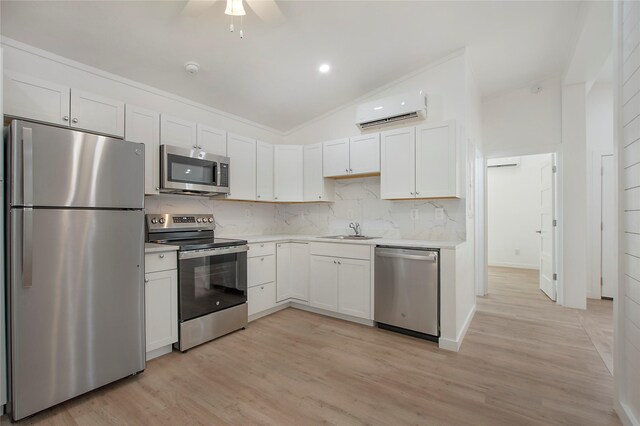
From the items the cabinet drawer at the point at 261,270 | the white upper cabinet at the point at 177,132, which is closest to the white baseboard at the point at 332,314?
the cabinet drawer at the point at 261,270

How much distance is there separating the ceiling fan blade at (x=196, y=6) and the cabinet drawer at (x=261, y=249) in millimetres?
2162

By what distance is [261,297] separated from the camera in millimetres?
3447

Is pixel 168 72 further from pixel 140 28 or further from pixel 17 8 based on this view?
pixel 17 8

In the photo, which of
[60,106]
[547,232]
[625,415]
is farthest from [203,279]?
[547,232]

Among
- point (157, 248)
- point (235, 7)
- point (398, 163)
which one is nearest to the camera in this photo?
point (235, 7)

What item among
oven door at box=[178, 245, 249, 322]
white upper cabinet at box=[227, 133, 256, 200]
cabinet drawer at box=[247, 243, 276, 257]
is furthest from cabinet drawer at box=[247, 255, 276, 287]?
white upper cabinet at box=[227, 133, 256, 200]

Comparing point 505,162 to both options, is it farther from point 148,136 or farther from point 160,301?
point 160,301

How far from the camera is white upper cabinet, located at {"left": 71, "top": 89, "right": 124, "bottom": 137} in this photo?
239 cm

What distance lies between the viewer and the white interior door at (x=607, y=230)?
4254 millimetres

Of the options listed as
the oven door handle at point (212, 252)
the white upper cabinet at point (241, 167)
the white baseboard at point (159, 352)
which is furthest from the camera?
the white upper cabinet at point (241, 167)

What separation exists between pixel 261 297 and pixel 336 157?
1956 millimetres

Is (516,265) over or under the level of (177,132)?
under

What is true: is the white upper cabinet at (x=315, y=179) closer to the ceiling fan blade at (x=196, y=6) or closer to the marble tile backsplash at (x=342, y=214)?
the marble tile backsplash at (x=342, y=214)

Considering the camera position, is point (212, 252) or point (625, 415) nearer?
point (625, 415)
